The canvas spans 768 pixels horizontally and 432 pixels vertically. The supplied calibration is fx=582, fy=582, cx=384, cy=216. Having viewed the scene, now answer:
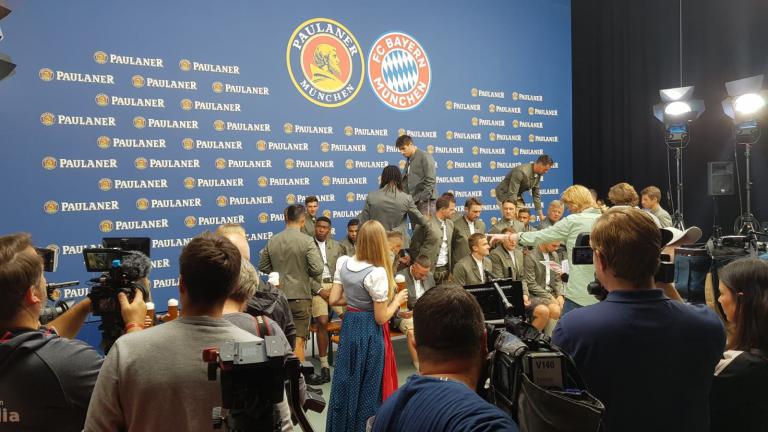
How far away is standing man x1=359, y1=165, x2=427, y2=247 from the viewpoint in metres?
5.91

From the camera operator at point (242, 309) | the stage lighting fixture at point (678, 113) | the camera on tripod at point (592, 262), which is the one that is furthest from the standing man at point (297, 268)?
the stage lighting fixture at point (678, 113)

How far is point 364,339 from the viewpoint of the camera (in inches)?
137

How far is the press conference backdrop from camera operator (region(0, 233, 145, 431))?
3.88 metres

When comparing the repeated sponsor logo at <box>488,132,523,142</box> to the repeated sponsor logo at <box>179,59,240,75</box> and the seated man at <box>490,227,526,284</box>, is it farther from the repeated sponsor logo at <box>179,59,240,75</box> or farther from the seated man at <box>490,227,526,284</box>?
A: the repeated sponsor logo at <box>179,59,240,75</box>

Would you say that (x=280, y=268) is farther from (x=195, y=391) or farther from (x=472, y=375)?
(x=472, y=375)

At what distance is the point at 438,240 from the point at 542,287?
1.21 m

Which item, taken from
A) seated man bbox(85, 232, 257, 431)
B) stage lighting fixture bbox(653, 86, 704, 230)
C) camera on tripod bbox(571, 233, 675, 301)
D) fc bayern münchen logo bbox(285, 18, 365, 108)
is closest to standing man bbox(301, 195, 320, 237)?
fc bayern münchen logo bbox(285, 18, 365, 108)

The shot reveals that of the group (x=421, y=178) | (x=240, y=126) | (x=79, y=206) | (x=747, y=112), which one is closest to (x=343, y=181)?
(x=421, y=178)

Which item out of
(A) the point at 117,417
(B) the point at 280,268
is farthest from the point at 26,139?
(A) the point at 117,417

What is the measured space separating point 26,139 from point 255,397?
15.9ft

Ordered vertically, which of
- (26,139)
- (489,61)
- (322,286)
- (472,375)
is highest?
(489,61)

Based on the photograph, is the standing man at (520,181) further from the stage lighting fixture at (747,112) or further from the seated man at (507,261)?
the stage lighting fixture at (747,112)

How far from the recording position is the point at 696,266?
436cm

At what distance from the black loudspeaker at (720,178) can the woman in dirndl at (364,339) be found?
309 inches
